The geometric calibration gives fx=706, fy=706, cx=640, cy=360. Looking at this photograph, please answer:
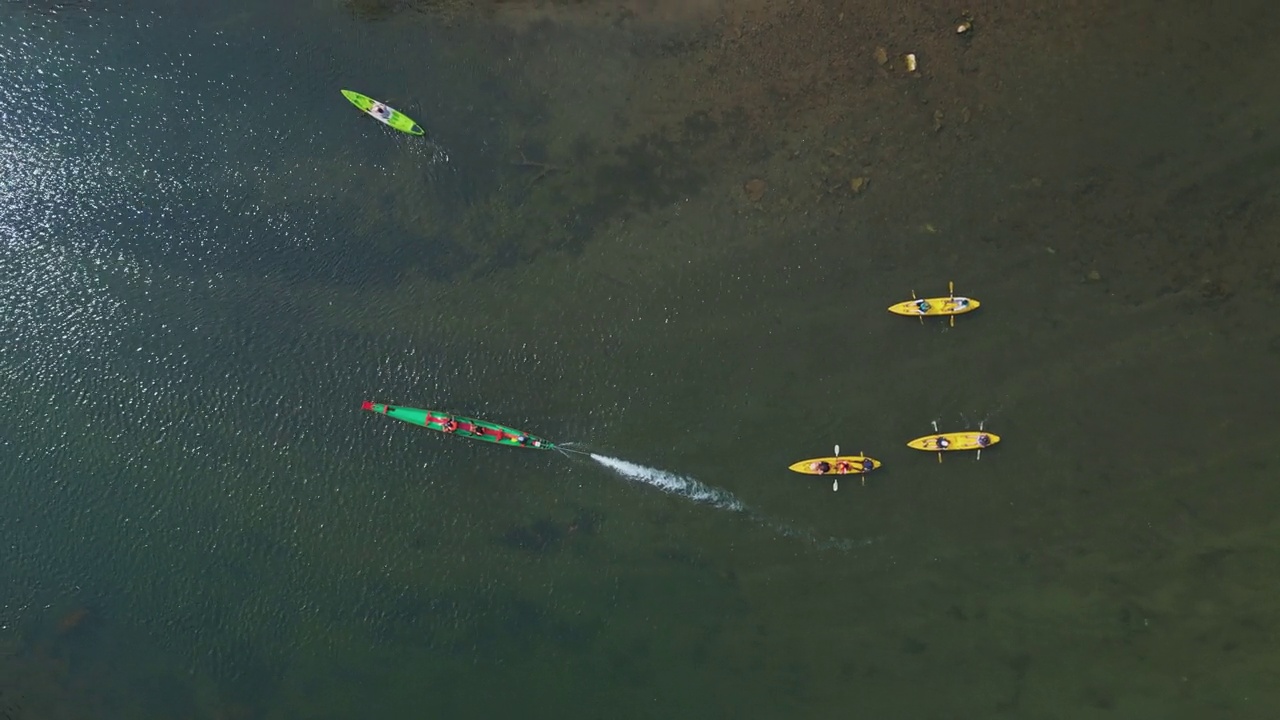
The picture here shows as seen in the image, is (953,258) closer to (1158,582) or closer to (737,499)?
(737,499)

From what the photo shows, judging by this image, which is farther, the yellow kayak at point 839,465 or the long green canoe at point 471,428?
the long green canoe at point 471,428

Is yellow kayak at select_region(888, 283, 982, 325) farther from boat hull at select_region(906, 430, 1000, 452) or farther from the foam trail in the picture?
the foam trail

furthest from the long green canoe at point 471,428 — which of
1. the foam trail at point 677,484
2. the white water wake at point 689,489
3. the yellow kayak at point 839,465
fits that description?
the yellow kayak at point 839,465

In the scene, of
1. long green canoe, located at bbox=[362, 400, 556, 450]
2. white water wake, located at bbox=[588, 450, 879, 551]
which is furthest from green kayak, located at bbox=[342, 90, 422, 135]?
white water wake, located at bbox=[588, 450, 879, 551]

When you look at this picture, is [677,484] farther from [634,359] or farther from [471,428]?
[471,428]

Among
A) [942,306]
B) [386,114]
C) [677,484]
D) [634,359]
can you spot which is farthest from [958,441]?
[386,114]

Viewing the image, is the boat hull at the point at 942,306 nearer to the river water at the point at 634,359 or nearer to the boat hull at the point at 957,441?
the river water at the point at 634,359

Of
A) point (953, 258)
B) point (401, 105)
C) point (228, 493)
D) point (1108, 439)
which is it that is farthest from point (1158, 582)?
point (228, 493)
